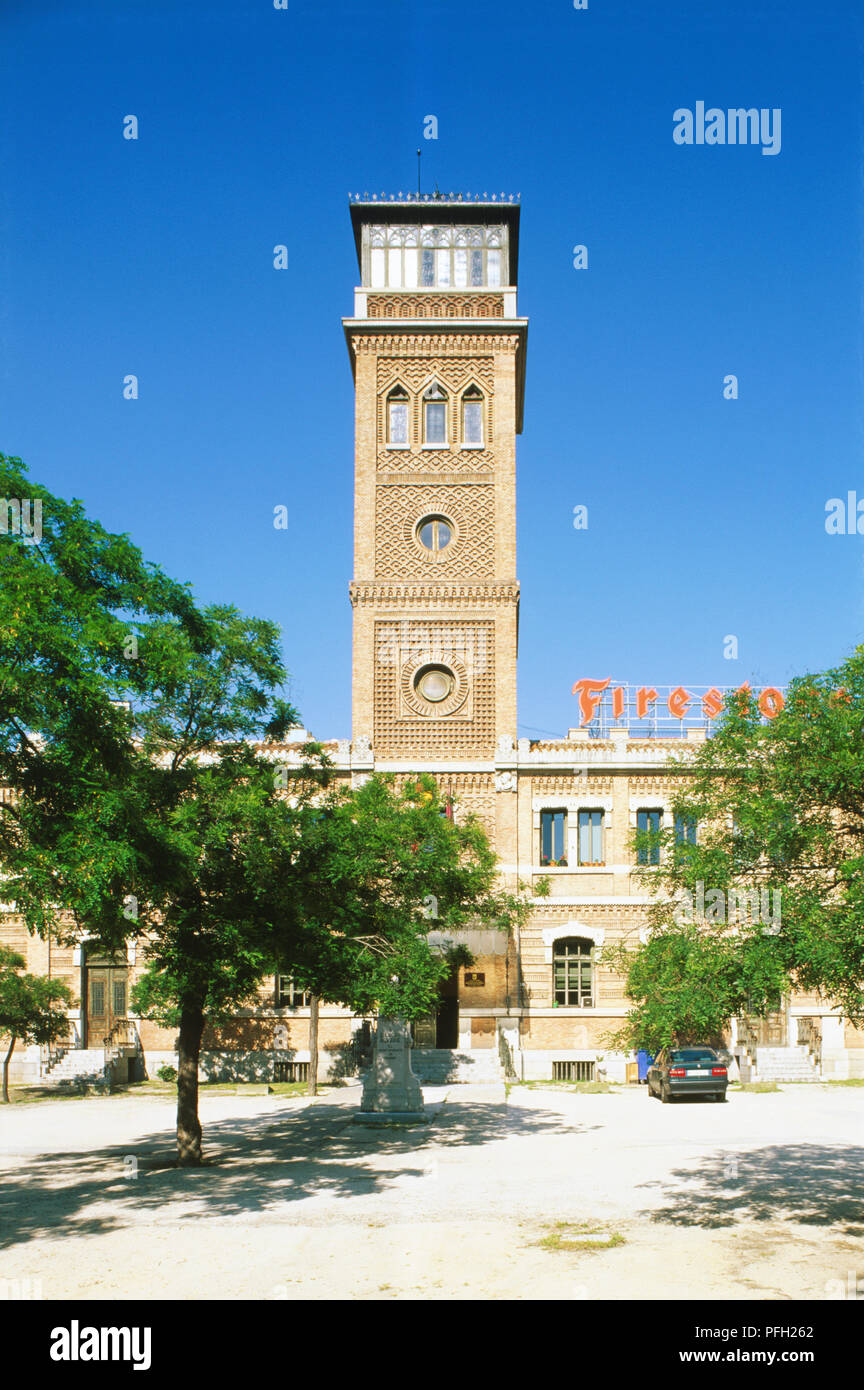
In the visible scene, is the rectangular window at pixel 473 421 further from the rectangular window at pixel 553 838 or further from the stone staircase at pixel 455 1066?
the stone staircase at pixel 455 1066

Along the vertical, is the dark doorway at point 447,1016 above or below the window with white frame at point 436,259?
below

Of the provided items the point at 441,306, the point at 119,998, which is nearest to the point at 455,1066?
the point at 119,998

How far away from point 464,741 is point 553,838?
4.53 meters

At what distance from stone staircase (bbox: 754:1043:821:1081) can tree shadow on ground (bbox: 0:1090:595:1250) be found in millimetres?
12422

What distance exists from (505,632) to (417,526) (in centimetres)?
498

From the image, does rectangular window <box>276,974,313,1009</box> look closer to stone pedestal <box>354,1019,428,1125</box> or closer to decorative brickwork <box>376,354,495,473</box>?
stone pedestal <box>354,1019,428,1125</box>

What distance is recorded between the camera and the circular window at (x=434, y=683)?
133ft

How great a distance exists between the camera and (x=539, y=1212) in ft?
51.8

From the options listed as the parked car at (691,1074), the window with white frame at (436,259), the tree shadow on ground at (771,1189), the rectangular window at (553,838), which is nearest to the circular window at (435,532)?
the window with white frame at (436,259)

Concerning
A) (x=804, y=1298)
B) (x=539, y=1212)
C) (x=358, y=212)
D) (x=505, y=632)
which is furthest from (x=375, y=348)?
(x=804, y=1298)

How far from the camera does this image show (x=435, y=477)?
137 feet

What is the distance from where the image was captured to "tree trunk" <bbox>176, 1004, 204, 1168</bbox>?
20734 millimetres

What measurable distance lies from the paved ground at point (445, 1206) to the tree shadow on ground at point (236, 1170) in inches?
2.5

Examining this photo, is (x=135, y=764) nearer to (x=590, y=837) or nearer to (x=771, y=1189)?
(x=771, y=1189)
